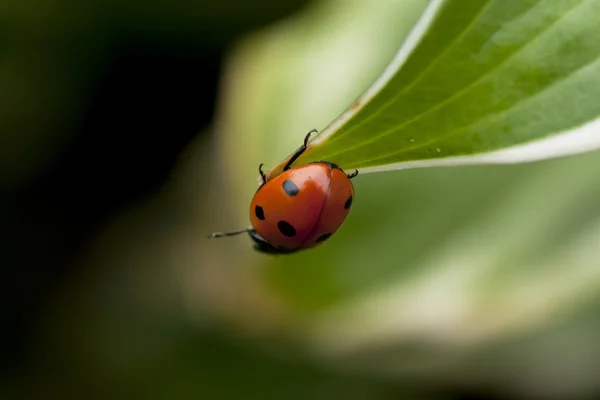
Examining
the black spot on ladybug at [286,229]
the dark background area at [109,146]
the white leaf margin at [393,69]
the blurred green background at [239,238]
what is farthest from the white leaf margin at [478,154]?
the dark background area at [109,146]

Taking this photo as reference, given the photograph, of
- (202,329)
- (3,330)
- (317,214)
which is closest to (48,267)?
(3,330)

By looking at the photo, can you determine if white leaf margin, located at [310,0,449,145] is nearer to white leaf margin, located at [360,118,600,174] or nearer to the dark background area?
white leaf margin, located at [360,118,600,174]

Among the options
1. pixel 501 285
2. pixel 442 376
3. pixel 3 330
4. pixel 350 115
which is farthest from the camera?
pixel 3 330

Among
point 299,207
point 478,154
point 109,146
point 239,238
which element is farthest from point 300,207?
point 109,146

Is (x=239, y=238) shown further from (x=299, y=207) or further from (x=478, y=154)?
(x=478, y=154)

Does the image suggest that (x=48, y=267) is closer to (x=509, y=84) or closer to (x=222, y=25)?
(x=222, y=25)

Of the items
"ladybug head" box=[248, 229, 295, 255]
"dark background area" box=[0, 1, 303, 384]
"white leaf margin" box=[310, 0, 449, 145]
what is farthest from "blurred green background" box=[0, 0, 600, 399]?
"white leaf margin" box=[310, 0, 449, 145]
